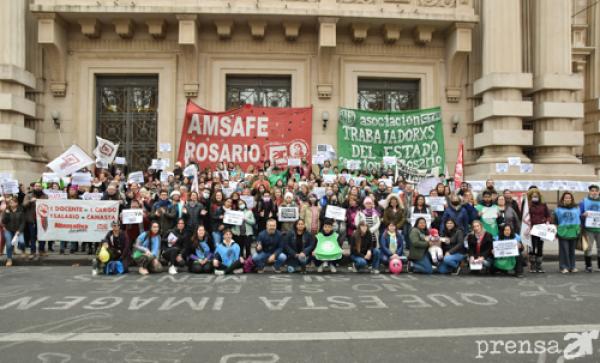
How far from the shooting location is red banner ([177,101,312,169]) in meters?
16.6

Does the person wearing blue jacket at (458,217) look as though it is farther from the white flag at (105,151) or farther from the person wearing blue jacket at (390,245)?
the white flag at (105,151)

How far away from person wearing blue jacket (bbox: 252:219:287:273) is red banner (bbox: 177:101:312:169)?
235 inches

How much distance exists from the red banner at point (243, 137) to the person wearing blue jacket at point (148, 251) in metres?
6.09

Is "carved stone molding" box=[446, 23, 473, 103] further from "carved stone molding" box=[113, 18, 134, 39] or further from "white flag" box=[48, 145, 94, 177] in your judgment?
"white flag" box=[48, 145, 94, 177]

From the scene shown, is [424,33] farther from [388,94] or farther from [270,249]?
[270,249]

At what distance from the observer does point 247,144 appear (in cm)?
1673

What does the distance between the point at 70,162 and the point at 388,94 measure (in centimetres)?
1068

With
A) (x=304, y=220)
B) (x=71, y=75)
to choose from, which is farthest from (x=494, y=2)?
(x=71, y=75)

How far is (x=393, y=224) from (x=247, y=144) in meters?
7.17

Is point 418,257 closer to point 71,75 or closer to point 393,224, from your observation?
point 393,224

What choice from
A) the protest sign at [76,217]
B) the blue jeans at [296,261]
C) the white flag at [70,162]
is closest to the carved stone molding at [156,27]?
the white flag at [70,162]

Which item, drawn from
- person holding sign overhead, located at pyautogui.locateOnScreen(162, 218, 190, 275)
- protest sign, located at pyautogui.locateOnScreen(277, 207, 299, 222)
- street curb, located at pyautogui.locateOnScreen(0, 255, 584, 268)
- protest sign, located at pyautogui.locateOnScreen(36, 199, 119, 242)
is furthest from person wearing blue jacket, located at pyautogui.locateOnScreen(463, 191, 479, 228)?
protest sign, located at pyautogui.locateOnScreen(36, 199, 119, 242)

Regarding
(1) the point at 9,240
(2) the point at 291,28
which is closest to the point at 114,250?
(1) the point at 9,240

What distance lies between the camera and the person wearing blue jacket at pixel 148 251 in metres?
10.3
